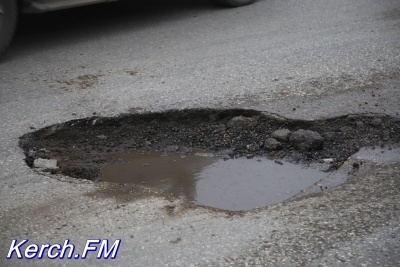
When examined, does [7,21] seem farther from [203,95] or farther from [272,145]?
[272,145]

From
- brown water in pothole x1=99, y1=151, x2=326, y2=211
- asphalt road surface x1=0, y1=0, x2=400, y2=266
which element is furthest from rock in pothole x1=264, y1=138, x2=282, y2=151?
asphalt road surface x1=0, y1=0, x2=400, y2=266

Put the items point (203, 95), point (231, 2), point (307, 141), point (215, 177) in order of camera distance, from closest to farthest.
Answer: point (215, 177) → point (307, 141) → point (203, 95) → point (231, 2)

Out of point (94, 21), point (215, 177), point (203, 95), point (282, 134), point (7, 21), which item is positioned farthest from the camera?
point (94, 21)

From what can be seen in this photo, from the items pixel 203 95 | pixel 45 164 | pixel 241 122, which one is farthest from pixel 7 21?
pixel 241 122

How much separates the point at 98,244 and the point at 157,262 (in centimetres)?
40

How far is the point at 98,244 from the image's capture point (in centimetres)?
405

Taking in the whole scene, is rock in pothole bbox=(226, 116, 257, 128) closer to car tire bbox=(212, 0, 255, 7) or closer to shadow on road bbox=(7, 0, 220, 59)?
shadow on road bbox=(7, 0, 220, 59)

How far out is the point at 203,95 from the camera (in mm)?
6223

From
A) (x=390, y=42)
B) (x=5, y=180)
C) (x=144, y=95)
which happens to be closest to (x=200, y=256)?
(x=5, y=180)

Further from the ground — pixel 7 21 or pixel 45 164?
pixel 7 21

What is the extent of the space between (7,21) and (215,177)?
347cm

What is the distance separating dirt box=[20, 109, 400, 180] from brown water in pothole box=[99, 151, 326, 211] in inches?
4.2

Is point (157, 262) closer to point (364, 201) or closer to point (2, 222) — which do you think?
point (2, 222)

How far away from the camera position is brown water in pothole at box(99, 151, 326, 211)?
4762 millimetres
